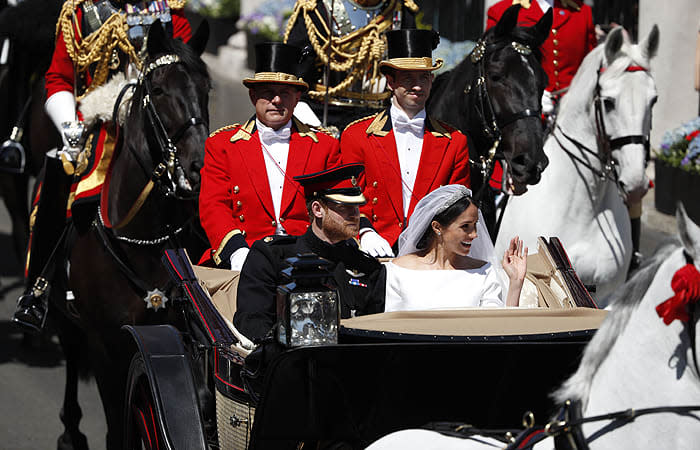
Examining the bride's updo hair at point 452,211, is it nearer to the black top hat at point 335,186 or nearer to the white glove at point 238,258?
the black top hat at point 335,186

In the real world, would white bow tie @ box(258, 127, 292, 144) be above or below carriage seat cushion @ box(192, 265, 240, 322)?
above

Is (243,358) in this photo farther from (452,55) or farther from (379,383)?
(452,55)

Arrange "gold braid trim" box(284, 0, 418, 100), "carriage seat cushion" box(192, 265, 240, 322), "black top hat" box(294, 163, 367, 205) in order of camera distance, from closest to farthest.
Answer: "black top hat" box(294, 163, 367, 205)
"carriage seat cushion" box(192, 265, 240, 322)
"gold braid trim" box(284, 0, 418, 100)

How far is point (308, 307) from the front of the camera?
10.5 feet

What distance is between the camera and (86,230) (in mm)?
5859

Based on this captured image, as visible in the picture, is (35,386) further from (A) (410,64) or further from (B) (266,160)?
(A) (410,64)

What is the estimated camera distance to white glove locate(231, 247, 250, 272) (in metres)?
4.64

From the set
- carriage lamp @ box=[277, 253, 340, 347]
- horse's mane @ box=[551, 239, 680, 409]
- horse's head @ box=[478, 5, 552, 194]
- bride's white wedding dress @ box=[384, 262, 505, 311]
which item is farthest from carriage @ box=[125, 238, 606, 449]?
horse's head @ box=[478, 5, 552, 194]

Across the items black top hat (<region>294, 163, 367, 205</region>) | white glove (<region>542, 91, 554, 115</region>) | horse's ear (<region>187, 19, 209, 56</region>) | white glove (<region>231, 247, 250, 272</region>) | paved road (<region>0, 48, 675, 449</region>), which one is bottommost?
paved road (<region>0, 48, 675, 449</region>)

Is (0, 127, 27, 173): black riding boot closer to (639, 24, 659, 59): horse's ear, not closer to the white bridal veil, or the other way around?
the white bridal veil

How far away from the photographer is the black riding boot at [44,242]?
612 cm

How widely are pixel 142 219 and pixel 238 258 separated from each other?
3.83 feet

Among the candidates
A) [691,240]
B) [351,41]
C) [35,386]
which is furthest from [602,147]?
[35,386]

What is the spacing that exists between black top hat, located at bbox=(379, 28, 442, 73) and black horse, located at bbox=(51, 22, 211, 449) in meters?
0.97
